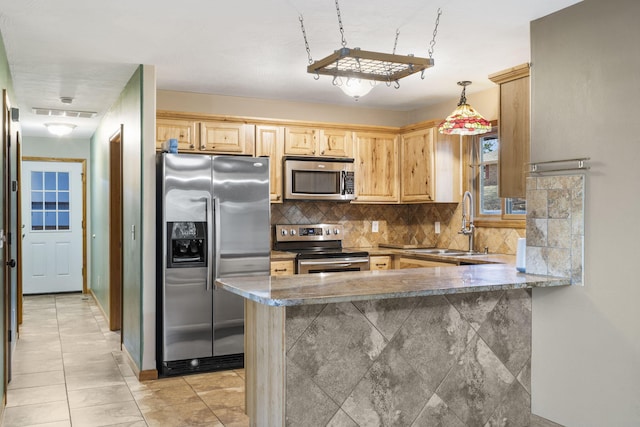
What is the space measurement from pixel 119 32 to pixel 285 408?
2571mm

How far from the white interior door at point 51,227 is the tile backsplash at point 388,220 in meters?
4.55

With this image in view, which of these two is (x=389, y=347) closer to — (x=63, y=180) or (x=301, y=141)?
(x=301, y=141)

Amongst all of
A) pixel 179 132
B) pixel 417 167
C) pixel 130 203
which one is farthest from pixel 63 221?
pixel 417 167

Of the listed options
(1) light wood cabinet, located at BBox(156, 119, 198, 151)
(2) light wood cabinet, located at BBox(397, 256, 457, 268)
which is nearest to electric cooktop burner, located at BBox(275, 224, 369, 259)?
(2) light wood cabinet, located at BBox(397, 256, 457, 268)

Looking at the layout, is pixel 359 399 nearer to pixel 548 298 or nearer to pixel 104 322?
pixel 548 298

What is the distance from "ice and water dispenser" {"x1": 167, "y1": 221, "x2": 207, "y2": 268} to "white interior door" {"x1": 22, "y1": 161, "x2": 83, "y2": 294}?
5.16 metres

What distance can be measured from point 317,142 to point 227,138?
0.94 meters

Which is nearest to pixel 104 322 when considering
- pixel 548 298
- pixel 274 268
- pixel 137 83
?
pixel 274 268

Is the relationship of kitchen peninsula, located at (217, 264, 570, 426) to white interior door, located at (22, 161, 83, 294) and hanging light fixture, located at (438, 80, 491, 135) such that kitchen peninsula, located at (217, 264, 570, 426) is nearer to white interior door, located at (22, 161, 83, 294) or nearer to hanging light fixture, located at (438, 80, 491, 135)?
hanging light fixture, located at (438, 80, 491, 135)

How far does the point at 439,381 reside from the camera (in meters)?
3.14

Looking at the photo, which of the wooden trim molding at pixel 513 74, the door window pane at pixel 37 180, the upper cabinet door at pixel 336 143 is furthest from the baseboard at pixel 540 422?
the door window pane at pixel 37 180

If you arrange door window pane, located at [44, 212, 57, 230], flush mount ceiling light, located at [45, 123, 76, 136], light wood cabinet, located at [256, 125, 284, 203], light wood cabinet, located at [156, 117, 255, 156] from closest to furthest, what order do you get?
1. light wood cabinet, located at [156, 117, 255, 156]
2. light wood cabinet, located at [256, 125, 284, 203]
3. flush mount ceiling light, located at [45, 123, 76, 136]
4. door window pane, located at [44, 212, 57, 230]

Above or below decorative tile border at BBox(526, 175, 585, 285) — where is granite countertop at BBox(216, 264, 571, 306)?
below

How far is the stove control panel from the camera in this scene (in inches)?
234
